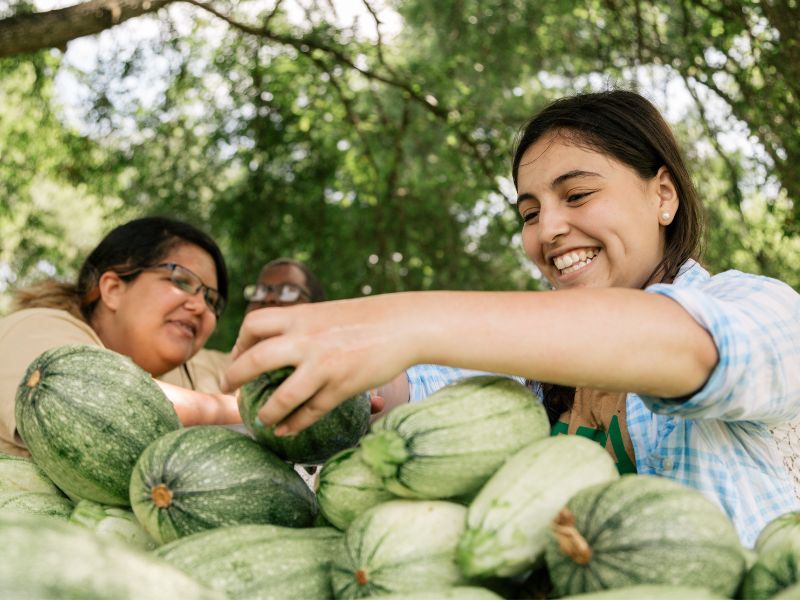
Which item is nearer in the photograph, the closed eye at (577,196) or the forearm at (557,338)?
the forearm at (557,338)

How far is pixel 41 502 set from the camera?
81.7 inches

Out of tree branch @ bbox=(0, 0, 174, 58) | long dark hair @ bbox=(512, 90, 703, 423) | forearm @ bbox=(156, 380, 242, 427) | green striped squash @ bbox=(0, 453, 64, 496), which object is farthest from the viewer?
tree branch @ bbox=(0, 0, 174, 58)

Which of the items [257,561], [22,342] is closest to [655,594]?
[257,561]

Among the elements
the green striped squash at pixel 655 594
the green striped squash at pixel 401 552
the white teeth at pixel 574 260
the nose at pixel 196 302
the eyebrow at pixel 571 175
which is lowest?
the nose at pixel 196 302

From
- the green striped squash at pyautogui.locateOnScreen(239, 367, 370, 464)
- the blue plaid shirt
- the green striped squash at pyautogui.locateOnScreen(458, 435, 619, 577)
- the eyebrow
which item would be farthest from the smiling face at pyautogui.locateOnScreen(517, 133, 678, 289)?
the green striped squash at pyautogui.locateOnScreen(458, 435, 619, 577)

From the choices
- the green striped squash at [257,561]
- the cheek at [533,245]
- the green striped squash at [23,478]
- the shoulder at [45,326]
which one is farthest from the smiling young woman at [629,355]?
the shoulder at [45,326]

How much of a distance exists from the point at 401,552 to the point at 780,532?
719 mm

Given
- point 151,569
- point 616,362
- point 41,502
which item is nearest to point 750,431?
point 616,362

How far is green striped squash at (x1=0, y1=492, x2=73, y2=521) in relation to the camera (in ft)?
6.59

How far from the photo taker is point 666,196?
2.89 meters

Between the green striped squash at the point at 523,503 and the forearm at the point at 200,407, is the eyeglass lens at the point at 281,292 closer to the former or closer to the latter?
the forearm at the point at 200,407

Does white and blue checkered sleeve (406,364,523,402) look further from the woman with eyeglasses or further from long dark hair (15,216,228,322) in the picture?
long dark hair (15,216,228,322)

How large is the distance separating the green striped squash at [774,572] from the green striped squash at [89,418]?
4.84ft

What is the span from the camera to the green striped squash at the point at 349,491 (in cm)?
162
